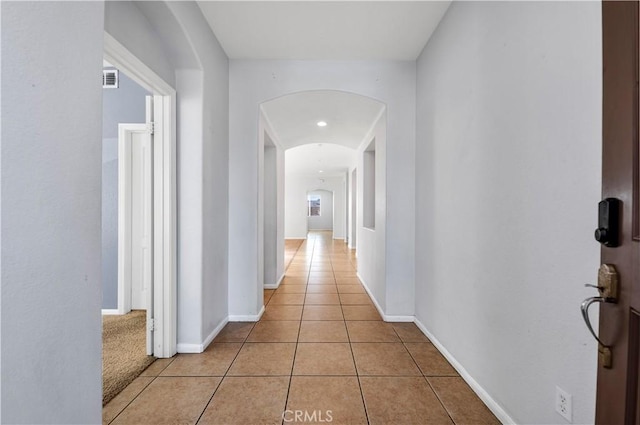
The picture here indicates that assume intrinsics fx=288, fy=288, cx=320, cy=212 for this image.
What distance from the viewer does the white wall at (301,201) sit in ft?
43.4

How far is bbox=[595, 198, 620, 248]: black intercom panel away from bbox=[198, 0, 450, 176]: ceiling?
2.18m

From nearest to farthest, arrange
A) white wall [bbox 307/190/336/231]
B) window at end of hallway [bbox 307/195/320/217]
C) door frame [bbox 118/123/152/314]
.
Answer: door frame [bbox 118/123/152/314], white wall [bbox 307/190/336/231], window at end of hallway [bbox 307/195/320/217]

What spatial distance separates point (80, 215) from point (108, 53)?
1.19 metres

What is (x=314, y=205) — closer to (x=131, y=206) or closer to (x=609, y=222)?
(x=131, y=206)

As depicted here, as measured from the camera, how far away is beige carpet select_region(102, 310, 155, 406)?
202 centimetres

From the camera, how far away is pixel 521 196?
1487mm

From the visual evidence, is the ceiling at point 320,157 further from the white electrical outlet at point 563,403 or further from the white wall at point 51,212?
the white electrical outlet at point 563,403

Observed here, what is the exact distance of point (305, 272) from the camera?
228 inches

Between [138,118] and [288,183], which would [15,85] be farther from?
[288,183]

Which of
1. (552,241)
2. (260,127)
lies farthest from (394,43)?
(552,241)

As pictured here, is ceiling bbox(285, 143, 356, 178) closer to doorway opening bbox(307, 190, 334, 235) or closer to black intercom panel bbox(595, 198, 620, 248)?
black intercom panel bbox(595, 198, 620, 248)

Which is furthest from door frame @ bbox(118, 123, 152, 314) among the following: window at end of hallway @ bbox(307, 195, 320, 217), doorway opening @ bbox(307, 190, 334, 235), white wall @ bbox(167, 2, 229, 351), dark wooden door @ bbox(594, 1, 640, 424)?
window at end of hallway @ bbox(307, 195, 320, 217)

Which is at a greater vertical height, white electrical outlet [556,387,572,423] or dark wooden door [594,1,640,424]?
dark wooden door [594,1,640,424]

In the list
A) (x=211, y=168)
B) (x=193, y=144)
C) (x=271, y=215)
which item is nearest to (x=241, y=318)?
(x=211, y=168)
